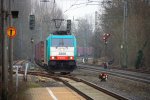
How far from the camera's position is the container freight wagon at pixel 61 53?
121 feet

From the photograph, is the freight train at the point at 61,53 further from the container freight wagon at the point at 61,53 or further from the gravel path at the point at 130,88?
the gravel path at the point at 130,88

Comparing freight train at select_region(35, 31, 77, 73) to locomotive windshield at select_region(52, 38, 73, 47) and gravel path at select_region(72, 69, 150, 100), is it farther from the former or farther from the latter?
gravel path at select_region(72, 69, 150, 100)

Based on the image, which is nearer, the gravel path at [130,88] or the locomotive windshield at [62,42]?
the gravel path at [130,88]

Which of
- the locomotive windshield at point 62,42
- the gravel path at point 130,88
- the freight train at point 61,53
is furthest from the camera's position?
the locomotive windshield at point 62,42

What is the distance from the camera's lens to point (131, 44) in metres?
55.7

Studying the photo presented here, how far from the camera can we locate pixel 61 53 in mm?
37156

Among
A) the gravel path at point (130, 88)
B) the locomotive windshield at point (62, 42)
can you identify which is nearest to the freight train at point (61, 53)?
the locomotive windshield at point (62, 42)

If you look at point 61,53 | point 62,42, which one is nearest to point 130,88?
point 61,53

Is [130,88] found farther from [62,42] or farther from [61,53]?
[62,42]

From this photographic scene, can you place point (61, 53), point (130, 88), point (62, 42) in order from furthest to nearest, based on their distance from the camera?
point (62, 42) < point (61, 53) < point (130, 88)

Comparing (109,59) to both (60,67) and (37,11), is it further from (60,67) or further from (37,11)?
(60,67)

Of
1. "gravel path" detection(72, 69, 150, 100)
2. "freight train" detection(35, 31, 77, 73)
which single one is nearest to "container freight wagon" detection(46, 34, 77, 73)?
"freight train" detection(35, 31, 77, 73)

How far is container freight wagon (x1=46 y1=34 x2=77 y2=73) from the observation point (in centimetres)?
3684

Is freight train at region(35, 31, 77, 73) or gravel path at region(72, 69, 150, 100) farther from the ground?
freight train at region(35, 31, 77, 73)
